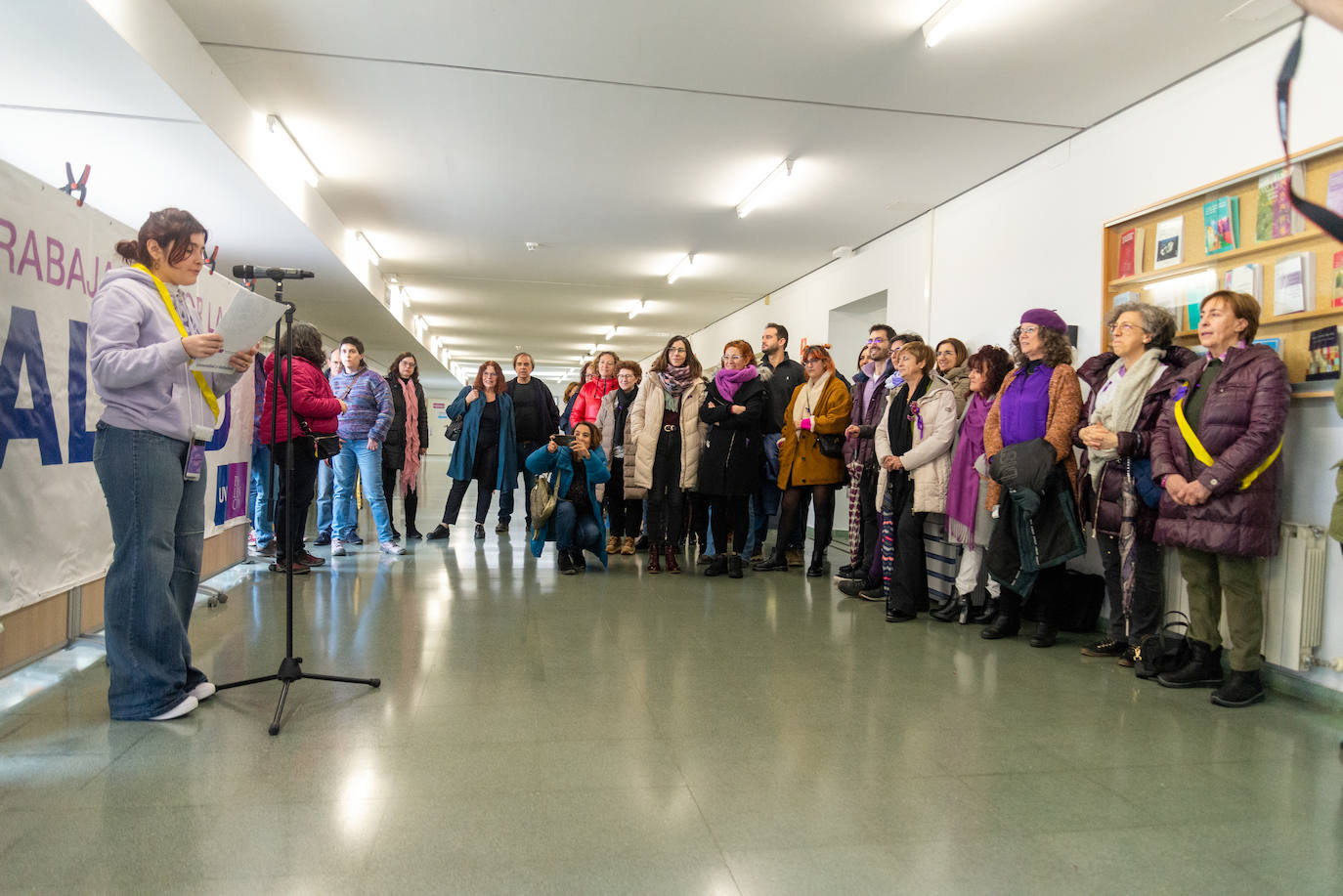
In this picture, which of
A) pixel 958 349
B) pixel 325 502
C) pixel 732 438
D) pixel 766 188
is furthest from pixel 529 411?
pixel 958 349

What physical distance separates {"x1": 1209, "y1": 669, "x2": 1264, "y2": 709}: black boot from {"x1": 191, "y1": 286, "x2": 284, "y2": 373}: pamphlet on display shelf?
3597 millimetres

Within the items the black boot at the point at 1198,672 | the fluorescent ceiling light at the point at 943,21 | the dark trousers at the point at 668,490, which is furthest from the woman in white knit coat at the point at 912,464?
the fluorescent ceiling light at the point at 943,21

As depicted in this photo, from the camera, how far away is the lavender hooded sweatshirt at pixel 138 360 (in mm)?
2328

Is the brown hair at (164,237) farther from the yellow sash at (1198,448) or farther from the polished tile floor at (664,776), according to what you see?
the yellow sash at (1198,448)

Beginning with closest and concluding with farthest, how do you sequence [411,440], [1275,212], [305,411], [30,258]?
[30,258]
[1275,212]
[305,411]
[411,440]

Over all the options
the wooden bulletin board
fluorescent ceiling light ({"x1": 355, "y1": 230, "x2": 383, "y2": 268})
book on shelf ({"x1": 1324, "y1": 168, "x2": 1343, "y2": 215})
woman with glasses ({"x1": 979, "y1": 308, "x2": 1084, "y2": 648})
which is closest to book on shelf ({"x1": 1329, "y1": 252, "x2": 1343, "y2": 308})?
the wooden bulletin board

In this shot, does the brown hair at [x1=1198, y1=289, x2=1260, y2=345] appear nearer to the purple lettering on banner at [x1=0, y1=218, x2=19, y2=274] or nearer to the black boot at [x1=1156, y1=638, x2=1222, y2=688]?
the black boot at [x1=1156, y1=638, x2=1222, y2=688]

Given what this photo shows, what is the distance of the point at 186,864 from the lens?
5.59ft

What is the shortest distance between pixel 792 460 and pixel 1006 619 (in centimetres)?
185

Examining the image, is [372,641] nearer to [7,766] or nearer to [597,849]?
[7,766]

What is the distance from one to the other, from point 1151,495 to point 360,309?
8.67 m

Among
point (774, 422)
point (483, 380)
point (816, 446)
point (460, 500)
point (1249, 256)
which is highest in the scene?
point (1249, 256)

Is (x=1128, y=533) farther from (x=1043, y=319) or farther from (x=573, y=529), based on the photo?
(x=573, y=529)

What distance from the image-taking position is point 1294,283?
3234 mm
